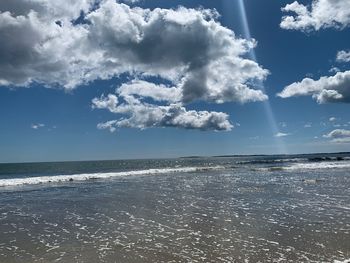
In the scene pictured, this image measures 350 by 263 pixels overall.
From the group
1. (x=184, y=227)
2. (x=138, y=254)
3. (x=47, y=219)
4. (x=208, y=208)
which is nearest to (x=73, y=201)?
(x=47, y=219)

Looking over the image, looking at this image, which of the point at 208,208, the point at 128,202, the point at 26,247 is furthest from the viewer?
the point at 128,202

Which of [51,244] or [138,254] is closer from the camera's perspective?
[138,254]

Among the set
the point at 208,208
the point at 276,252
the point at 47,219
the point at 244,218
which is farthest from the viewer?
the point at 208,208

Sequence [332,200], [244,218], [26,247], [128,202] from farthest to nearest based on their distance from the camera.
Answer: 1. [128,202]
2. [332,200]
3. [244,218]
4. [26,247]

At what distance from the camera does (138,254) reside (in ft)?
37.3

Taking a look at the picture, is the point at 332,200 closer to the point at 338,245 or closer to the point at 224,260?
the point at 338,245

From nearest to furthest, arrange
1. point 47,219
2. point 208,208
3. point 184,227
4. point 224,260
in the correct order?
point 224,260 → point 184,227 → point 47,219 → point 208,208

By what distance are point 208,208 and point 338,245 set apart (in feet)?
29.5

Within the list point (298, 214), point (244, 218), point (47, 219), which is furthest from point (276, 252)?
point (47, 219)

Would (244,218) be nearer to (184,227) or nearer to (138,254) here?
(184,227)

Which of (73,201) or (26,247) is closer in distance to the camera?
(26,247)

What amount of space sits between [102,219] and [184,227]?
471cm

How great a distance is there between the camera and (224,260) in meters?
10.5

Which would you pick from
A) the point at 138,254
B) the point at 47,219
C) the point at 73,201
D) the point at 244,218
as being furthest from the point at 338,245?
the point at 73,201
